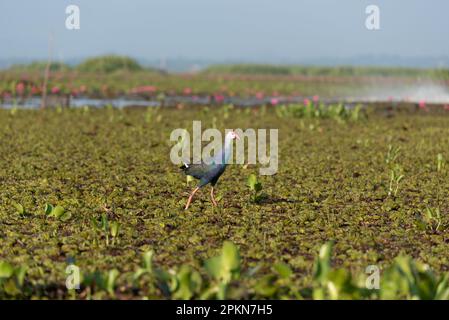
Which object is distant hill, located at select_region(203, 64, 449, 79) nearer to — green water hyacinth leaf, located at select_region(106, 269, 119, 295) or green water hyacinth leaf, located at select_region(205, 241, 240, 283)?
green water hyacinth leaf, located at select_region(205, 241, 240, 283)

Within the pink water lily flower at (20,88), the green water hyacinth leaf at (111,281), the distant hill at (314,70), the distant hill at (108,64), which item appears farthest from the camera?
the distant hill at (314,70)

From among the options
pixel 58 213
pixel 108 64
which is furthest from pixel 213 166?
pixel 108 64

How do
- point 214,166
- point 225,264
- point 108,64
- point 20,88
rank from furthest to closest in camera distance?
1. point 108,64
2. point 20,88
3. point 214,166
4. point 225,264

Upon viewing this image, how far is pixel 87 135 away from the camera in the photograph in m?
13.5

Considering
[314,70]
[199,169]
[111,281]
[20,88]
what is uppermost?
[314,70]

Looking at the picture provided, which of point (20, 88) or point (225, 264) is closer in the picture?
point (225, 264)

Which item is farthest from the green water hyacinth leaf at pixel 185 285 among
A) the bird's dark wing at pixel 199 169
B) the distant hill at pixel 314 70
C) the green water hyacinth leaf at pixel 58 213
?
the distant hill at pixel 314 70

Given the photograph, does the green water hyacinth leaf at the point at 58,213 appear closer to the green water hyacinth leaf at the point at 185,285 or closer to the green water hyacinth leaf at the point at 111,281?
the green water hyacinth leaf at the point at 111,281

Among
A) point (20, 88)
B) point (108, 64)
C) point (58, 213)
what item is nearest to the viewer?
point (58, 213)

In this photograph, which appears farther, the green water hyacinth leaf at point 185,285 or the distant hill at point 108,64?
the distant hill at point 108,64

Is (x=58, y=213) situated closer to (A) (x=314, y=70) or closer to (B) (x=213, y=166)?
(B) (x=213, y=166)

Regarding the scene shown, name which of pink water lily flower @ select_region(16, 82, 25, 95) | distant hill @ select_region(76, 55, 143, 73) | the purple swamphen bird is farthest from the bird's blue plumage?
distant hill @ select_region(76, 55, 143, 73)

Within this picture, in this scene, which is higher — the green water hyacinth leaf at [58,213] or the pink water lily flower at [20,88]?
the pink water lily flower at [20,88]
